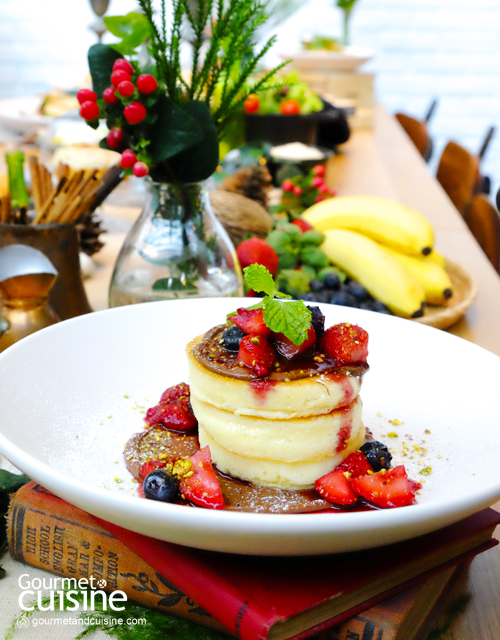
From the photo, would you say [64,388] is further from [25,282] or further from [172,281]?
[172,281]

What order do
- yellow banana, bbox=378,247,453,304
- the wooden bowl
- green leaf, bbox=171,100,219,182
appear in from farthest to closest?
yellow banana, bbox=378,247,453,304 < the wooden bowl < green leaf, bbox=171,100,219,182

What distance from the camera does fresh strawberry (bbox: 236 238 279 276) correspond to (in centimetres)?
150

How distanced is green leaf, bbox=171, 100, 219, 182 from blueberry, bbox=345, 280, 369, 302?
1.71ft

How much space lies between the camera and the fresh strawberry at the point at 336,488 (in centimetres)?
79

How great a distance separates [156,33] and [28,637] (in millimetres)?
977

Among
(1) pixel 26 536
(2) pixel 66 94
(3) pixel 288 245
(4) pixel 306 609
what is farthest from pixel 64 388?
(2) pixel 66 94

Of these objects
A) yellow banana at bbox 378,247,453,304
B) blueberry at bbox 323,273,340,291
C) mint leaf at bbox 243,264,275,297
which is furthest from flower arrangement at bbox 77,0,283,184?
yellow banana at bbox 378,247,453,304

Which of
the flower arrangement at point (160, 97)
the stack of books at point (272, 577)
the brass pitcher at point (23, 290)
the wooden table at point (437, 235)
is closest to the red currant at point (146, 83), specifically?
the flower arrangement at point (160, 97)

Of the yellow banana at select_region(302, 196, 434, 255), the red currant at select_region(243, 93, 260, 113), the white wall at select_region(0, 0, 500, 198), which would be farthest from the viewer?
the white wall at select_region(0, 0, 500, 198)

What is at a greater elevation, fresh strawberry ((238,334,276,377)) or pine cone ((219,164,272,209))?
fresh strawberry ((238,334,276,377))

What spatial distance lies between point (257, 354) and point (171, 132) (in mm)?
523

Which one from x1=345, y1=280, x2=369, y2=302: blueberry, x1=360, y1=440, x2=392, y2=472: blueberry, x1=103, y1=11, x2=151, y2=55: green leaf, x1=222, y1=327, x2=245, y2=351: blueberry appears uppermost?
x1=103, y1=11, x2=151, y2=55: green leaf

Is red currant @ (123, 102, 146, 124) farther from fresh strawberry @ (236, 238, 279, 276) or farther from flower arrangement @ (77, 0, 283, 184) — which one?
fresh strawberry @ (236, 238, 279, 276)

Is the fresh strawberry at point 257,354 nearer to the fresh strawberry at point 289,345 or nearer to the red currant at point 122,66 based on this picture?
the fresh strawberry at point 289,345
